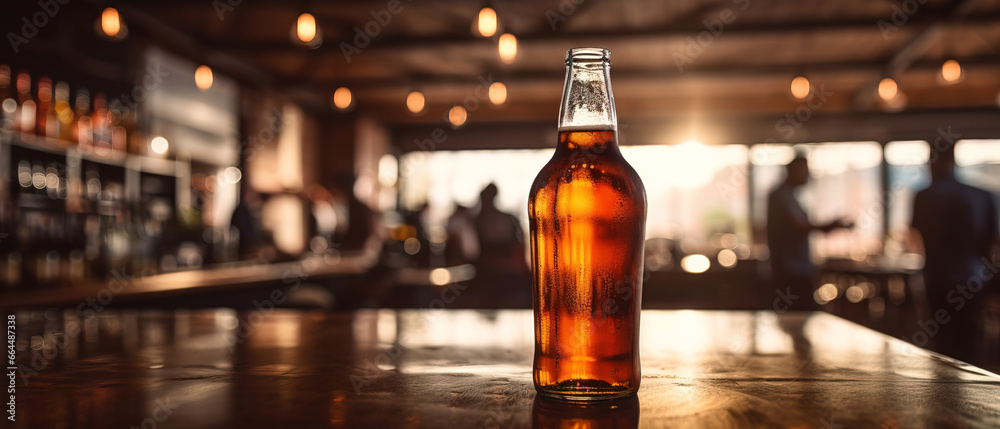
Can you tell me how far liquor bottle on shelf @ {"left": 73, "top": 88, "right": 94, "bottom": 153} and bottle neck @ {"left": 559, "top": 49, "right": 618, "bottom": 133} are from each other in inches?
161

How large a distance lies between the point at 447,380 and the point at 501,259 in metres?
4.05

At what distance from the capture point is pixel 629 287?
58cm

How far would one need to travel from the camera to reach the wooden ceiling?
613 cm

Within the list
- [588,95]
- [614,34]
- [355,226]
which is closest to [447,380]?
[588,95]

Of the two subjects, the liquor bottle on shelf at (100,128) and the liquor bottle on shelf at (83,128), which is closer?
the liquor bottle on shelf at (83,128)

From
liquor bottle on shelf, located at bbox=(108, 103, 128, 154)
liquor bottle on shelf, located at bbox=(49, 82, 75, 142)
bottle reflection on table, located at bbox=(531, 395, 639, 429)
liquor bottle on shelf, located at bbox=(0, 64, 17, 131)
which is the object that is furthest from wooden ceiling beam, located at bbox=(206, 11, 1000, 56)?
bottle reflection on table, located at bbox=(531, 395, 639, 429)

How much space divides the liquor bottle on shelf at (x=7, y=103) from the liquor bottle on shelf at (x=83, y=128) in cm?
55

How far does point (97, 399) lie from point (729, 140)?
35.5 feet

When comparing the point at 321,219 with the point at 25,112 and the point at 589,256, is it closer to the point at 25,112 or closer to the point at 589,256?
the point at 25,112

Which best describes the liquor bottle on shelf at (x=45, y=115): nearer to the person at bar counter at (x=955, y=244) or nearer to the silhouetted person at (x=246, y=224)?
the silhouetted person at (x=246, y=224)

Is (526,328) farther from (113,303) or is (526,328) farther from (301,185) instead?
(301,185)

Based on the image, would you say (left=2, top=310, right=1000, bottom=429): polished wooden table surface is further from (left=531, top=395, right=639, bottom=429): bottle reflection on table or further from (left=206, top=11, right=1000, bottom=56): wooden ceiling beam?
(left=206, top=11, right=1000, bottom=56): wooden ceiling beam

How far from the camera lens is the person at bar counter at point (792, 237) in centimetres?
438

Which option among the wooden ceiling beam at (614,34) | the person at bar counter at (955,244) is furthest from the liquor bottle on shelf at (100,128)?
the person at bar counter at (955,244)
